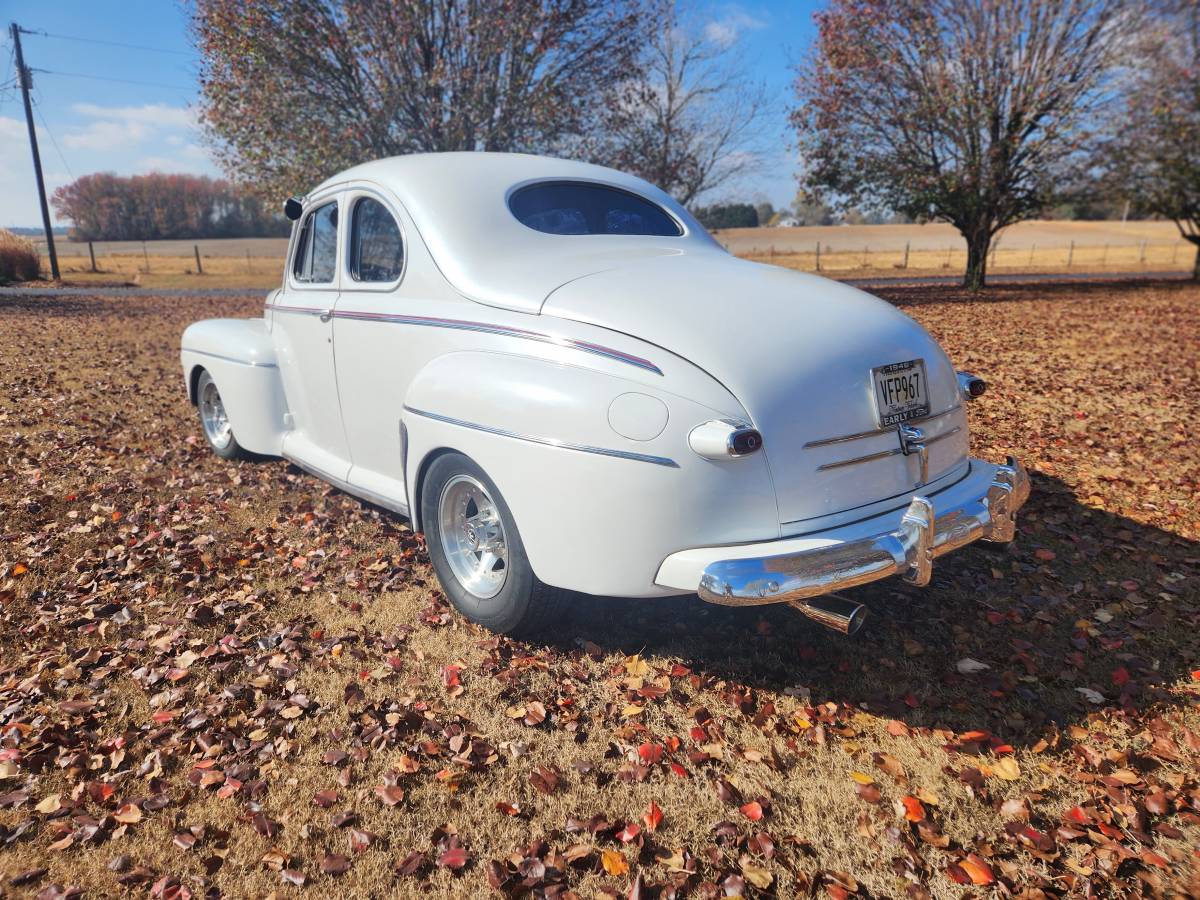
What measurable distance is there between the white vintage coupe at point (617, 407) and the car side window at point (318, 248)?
0.27 meters

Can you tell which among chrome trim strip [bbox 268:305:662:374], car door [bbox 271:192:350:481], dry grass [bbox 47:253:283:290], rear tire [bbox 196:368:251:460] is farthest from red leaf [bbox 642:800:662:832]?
dry grass [bbox 47:253:283:290]

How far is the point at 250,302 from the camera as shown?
19047mm

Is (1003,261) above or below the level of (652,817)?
above

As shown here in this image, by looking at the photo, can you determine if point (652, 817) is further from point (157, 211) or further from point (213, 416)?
point (157, 211)

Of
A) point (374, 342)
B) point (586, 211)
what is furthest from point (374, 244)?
point (586, 211)

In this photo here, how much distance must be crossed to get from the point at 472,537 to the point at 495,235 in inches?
57.1

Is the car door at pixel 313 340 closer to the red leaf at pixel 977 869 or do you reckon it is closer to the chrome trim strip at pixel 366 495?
the chrome trim strip at pixel 366 495

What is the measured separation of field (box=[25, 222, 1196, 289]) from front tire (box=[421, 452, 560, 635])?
2520 cm

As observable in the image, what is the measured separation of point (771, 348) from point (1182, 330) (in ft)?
43.9

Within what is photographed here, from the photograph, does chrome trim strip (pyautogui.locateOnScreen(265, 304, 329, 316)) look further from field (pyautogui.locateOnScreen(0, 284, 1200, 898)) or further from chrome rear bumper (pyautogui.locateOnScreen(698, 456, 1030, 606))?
chrome rear bumper (pyautogui.locateOnScreen(698, 456, 1030, 606))

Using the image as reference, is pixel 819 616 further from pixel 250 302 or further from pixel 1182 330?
pixel 250 302

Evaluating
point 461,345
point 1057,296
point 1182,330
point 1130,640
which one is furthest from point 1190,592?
point 1057,296

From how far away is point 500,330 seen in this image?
3.30 m

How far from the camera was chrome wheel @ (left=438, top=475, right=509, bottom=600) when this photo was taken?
3.46 meters
